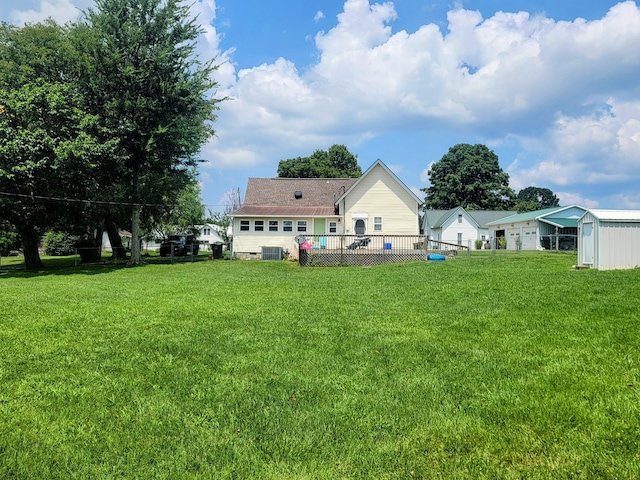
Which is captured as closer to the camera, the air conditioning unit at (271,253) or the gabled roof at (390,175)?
the air conditioning unit at (271,253)

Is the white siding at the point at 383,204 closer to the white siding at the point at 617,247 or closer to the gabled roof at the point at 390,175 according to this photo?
the gabled roof at the point at 390,175

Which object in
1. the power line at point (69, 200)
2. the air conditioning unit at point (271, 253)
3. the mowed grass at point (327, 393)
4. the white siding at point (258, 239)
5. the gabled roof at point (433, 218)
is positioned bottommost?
the mowed grass at point (327, 393)

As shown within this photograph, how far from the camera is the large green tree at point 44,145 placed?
18.9 m

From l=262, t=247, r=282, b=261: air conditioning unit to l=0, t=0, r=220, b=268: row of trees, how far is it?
642cm

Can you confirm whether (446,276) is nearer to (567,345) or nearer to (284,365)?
(567,345)

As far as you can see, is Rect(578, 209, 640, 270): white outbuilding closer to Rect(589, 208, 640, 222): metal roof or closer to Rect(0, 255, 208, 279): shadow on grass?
Rect(589, 208, 640, 222): metal roof

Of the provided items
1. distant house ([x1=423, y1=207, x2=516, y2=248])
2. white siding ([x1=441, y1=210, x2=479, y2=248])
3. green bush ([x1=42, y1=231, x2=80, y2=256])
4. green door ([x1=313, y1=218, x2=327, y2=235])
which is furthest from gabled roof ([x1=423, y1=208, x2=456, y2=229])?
green bush ([x1=42, y1=231, x2=80, y2=256])

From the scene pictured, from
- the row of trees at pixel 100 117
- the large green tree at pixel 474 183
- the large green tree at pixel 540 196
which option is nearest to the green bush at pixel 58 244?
the row of trees at pixel 100 117

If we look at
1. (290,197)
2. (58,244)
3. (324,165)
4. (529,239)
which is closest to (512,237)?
(529,239)

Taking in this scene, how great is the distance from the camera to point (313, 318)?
708 centimetres

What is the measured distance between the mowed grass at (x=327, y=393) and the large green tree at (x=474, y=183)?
5999 cm

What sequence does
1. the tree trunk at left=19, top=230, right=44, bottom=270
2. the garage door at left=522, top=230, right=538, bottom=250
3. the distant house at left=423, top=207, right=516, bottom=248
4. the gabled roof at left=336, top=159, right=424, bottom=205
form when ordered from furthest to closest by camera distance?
the distant house at left=423, top=207, right=516, bottom=248 → the garage door at left=522, top=230, right=538, bottom=250 → the gabled roof at left=336, top=159, right=424, bottom=205 → the tree trunk at left=19, top=230, right=44, bottom=270

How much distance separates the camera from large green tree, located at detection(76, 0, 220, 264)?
2223cm

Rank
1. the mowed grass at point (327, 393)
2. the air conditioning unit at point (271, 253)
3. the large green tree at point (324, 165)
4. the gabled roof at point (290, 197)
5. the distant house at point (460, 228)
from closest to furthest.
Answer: the mowed grass at point (327, 393)
the air conditioning unit at point (271, 253)
the gabled roof at point (290, 197)
the distant house at point (460, 228)
the large green tree at point (324, 165)
